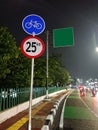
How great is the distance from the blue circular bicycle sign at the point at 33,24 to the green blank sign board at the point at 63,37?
1191 cm

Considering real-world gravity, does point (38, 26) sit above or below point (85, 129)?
above

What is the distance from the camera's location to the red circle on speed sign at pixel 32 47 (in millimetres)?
7605

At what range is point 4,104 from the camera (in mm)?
12953

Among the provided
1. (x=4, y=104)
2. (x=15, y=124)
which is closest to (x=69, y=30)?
(x=4, y=104)

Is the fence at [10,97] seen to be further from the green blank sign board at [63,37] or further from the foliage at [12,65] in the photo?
the green blank sign board at [63,37]

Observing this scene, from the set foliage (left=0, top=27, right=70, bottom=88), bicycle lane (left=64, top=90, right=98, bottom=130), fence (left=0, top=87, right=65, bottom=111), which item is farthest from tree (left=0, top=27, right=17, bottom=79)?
bicycle lane (left=64, top=90, right=98, bottom=130)

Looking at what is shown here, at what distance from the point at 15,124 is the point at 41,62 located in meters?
26.0

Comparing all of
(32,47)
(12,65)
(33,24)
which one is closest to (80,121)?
(32,47)

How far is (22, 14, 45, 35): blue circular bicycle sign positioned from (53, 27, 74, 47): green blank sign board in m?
11.9

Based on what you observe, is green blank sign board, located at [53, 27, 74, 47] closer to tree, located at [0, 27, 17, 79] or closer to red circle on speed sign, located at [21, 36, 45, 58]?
tree, located at [0, 27, 17, 79]

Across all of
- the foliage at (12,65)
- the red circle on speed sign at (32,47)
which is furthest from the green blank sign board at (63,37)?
the red circle on speed sign at (32,47)

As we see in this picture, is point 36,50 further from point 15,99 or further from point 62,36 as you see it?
point 62,36

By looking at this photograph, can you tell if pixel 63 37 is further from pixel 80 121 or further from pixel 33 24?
pixel 33 24

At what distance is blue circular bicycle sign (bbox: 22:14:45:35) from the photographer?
25.8 feet
